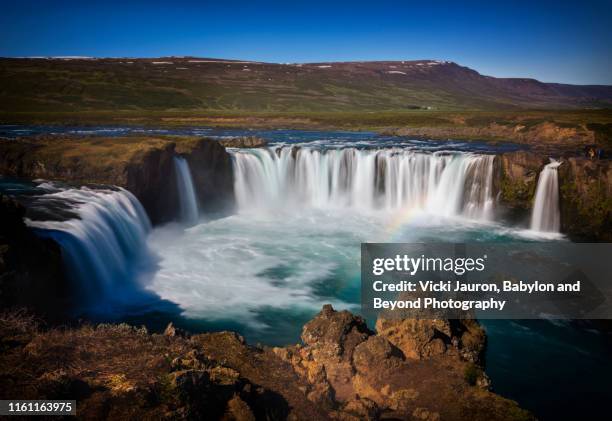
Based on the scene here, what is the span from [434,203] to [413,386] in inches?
972

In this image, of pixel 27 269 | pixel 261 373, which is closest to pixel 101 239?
pixel 27 269

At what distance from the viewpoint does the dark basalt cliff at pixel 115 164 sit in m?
22.5

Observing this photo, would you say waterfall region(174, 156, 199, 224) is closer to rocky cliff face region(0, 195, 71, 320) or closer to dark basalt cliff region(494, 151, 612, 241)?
rocky cliff face region(0, 195, 71, 320)

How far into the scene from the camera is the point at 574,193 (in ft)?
84.3

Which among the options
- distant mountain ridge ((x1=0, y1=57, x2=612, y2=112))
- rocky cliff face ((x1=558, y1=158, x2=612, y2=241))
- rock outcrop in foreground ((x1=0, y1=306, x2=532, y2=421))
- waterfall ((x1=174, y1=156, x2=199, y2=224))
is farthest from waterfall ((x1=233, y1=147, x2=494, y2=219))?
distant mountain ridge ((x1=0, y1=57, x2=612, y2=112))

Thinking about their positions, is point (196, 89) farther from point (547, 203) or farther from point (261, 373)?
point (261, 373)

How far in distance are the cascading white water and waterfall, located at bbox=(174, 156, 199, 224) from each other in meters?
5.17

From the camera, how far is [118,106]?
371 ft

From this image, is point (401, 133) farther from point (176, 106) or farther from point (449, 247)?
point (176, 106)

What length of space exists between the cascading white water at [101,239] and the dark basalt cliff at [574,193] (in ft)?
73.7

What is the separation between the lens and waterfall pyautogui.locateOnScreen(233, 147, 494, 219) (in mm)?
30578

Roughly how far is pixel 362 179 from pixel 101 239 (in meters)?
21.2

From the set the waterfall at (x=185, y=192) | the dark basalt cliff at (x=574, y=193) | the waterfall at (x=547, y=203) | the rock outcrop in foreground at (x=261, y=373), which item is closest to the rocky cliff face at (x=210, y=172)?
the waterfall at (x=185, y=192)

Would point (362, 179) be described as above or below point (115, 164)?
below
